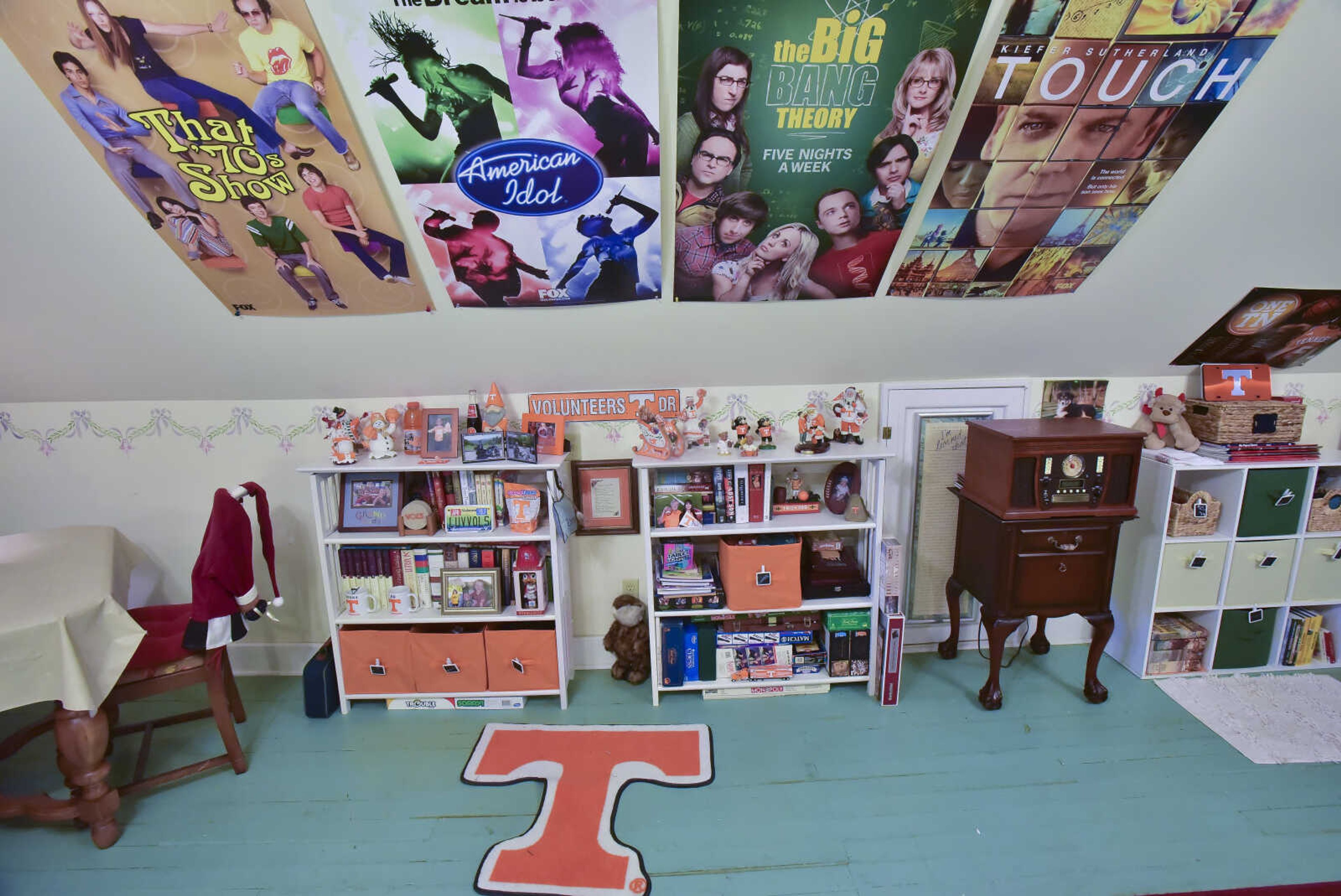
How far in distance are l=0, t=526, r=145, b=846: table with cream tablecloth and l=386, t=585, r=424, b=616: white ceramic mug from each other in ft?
2.92

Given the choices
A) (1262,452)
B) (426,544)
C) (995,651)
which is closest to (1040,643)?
(995,651)

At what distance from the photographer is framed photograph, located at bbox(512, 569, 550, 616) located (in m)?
2.80

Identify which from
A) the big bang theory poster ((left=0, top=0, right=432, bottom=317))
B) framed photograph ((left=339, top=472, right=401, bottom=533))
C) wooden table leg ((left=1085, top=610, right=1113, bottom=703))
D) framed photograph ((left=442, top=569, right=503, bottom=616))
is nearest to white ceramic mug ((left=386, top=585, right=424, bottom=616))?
framed photograph ((left=442, top=569, right=503, bottom=616))

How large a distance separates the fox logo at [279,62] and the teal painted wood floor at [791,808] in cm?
248

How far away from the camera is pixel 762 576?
277cm

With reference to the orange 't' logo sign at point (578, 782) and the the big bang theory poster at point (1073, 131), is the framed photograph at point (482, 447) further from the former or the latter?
the the big bang theory poster at point (1073, 131)

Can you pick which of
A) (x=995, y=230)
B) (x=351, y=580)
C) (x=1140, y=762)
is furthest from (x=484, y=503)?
(x=1140, y=762)

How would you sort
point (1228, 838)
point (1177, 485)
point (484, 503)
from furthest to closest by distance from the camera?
point (1177, 485) → point (484, 503) → point (1228, 838)

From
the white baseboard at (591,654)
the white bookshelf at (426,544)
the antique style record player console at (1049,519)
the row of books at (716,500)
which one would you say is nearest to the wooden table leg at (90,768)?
the white bookshelf at (426,544)

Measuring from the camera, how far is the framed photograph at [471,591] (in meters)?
2.82

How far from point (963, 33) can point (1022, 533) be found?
1.85 meters

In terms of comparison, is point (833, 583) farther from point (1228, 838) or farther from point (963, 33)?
point (963, 33)

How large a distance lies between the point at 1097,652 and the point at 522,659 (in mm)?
2560

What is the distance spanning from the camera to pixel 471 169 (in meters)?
2.04
